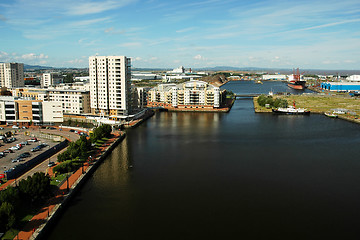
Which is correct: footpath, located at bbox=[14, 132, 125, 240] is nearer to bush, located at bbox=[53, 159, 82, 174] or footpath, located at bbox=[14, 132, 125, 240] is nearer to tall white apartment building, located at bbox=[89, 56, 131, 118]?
bush, located at bbox=[53, 159, 82, 174]

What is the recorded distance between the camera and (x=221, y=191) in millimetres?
7516

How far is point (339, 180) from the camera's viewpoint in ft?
27.2

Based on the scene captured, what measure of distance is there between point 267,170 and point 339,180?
1951 millimetres

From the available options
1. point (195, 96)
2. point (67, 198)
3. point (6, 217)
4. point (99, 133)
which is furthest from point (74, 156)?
point (195, 96)

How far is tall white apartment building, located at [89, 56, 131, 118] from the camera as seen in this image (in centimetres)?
1703

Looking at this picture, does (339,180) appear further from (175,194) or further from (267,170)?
(175,194)

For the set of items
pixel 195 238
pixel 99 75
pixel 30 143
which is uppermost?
pixel 99 75

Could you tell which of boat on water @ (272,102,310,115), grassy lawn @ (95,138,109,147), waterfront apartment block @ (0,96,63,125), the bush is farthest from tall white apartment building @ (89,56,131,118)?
boat on water @ (272,102,310,115)

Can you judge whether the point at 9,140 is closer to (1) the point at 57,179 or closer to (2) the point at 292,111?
(1) the point at 57,179

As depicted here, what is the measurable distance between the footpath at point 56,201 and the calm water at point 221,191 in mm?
281

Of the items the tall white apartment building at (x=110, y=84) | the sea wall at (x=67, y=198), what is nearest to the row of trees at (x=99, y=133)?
the sea wall at (x=67, y=198)

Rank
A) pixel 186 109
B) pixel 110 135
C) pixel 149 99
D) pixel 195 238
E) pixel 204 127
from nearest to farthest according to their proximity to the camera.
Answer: pixel 195 238 < pixel 110 135 < pixel 204 127 < pixel 186 109 < pixel 149 99

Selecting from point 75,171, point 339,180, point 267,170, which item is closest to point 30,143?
point 75,171

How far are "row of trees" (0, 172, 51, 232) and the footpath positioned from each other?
25 centimetres
